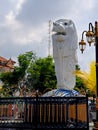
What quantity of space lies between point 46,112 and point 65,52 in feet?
15.8

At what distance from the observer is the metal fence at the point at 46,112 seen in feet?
41.7

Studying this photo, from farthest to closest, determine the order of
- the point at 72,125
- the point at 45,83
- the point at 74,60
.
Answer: the point at 45,83 < the point at 74,60 < the point at 72,125

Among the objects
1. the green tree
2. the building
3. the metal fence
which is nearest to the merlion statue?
the metal fence

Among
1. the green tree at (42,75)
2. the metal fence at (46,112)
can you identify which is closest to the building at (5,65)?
the green tree at (42,75)

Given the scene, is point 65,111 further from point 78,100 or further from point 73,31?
point 73,31

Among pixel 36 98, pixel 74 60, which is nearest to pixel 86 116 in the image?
pixel 36 98

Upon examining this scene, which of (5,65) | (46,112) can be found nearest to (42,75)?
(46,112)

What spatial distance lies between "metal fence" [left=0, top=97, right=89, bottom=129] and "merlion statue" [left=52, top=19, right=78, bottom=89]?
160 inches

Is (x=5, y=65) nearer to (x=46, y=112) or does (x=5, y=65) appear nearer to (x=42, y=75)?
(x=42, y=75)

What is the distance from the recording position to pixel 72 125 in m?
12.6

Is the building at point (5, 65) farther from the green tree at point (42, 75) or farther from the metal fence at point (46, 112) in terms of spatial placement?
the metal fence at point (46, 112)

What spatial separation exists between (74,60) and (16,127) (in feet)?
18.4

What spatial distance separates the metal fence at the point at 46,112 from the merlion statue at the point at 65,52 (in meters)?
4.08

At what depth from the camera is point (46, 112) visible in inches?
521
